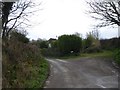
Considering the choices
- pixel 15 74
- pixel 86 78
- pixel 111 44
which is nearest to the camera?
pixel 15 74

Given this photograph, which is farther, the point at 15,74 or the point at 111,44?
the point at 111,44

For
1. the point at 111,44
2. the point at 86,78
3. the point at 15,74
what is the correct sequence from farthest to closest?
the point at 111,44
the point at 86,78
the point at 15,74

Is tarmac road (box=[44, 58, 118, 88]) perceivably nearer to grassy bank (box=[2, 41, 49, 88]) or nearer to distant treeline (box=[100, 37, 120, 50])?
grassy bank (box=[2, 41, 49, 88])

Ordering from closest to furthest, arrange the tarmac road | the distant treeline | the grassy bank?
the grassy bank, the tarmac road, the distant treeline

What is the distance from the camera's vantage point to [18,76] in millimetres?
17312

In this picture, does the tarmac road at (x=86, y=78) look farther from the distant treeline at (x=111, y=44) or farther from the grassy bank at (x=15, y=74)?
the distant treeline at (x=111, y=44)

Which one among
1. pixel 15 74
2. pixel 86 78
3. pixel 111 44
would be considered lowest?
pixel 86 78

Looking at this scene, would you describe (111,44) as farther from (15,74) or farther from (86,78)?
(15,74)

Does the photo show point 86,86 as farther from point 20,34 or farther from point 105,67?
point 20,34

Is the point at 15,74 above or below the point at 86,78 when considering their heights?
above

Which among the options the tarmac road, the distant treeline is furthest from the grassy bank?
the distant treeline

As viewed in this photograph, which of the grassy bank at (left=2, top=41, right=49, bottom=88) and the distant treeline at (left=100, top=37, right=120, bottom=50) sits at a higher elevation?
the distant treeline at (left=100, top=37, right=120, bottom=50)

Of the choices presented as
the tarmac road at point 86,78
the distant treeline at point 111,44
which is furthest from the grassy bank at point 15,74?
the distant treeline at point 111,44

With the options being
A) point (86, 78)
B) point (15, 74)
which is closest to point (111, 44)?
point (86, 78)
